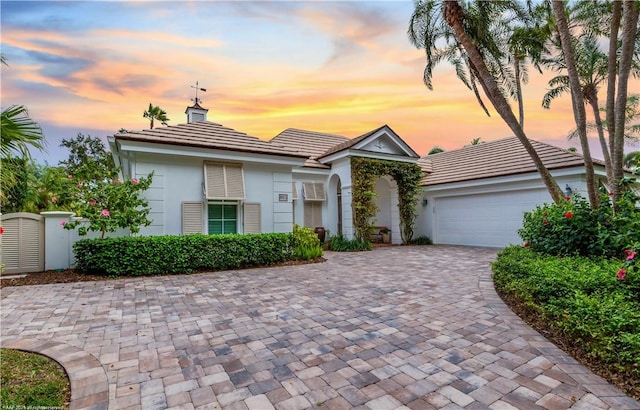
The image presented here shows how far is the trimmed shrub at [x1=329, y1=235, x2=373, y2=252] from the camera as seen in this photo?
44.0ft

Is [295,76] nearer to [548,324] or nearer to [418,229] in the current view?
[548,324]

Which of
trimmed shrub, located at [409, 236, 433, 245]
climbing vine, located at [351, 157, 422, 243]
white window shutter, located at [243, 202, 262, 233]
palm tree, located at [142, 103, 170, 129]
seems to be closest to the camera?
white window shutter, located at [243, 202, 262, 233]

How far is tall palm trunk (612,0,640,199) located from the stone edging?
8578 millimetres

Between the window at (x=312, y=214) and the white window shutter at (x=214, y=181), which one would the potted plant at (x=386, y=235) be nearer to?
the window at (x=312, y=214)

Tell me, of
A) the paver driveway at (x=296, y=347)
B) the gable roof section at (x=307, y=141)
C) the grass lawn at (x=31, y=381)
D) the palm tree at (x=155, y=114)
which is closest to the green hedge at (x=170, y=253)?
the paver driveway at (x=296, y=347)

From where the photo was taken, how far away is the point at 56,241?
846 centimetres

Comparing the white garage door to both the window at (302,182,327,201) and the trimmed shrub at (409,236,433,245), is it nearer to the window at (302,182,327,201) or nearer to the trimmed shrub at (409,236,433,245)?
the trimmed shrub at (409,236,433,245)

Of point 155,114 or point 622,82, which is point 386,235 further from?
point 155,114

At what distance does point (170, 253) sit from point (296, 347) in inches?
231

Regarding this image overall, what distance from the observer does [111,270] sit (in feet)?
25.1

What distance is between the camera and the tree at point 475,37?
27.7ft

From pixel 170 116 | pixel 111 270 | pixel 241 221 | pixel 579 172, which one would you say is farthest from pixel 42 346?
pixel 170 116

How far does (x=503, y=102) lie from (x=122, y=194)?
10869 mm

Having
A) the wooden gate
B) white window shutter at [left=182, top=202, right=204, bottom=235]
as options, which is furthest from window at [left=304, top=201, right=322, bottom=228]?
the wooden gate
